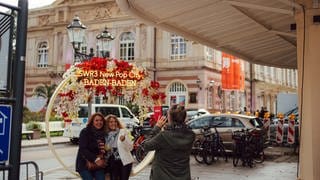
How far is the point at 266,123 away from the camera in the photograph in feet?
58.6

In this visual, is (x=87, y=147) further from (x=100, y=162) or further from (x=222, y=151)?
(x=222, y=151)

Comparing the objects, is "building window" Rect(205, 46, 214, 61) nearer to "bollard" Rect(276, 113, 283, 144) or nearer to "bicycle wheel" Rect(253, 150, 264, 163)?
"bollard" Rect(276, 113, 283, 144)

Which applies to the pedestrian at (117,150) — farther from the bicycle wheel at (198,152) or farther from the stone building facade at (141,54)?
the stone building facade at (141,54)

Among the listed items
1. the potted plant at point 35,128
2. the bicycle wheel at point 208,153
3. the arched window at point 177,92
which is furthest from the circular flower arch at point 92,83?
the arched window at point 177,92

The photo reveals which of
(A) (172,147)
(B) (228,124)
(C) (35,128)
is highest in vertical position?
(A) (172,147)

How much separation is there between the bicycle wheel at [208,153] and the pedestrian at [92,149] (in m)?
7.14

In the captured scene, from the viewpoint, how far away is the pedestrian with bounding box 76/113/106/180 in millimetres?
6168

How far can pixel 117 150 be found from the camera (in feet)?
21.4

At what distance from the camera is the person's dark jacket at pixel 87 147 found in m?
6.15

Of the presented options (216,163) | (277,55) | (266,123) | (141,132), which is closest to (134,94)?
(141,132)

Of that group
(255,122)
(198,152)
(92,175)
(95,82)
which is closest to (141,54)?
(255,122)

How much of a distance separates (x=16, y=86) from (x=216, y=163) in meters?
11.0

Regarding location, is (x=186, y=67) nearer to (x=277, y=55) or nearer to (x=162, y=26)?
(x=277, y=55)

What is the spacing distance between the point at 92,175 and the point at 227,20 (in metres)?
5.50
